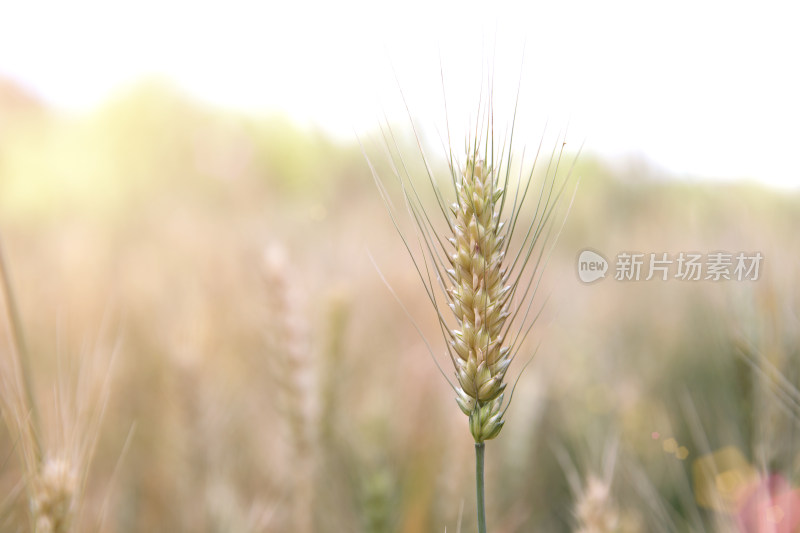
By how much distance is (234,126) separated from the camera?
45.2ft

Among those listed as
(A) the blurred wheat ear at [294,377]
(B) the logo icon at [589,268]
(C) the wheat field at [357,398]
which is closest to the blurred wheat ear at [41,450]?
(C) the wheat field at [357,398]

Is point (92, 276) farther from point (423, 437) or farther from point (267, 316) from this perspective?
point (423, 437)

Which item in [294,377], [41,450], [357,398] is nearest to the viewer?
[41,450]

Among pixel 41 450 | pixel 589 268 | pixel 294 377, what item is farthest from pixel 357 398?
pixel 41 450

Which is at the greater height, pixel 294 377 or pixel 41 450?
pixel 41 450

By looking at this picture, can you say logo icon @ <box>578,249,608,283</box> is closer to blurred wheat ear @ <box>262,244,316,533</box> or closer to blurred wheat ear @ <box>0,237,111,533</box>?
blurred wheat ear @ <box>262,244,316,533</box>

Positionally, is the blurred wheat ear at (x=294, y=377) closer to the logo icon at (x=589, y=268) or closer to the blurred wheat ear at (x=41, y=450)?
the blurred wheat ear at (x=41, y=450)

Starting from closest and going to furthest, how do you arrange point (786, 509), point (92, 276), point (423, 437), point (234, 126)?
point (786, 509) < point (423, 437) < point (92, 276) < point (234, 126)

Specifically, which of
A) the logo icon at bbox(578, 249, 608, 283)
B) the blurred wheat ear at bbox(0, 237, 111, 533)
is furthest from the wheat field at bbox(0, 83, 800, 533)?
the logo icon at bbox(578, 249, 608, 283)

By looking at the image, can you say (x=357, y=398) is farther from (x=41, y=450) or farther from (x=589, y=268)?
(x=41, y=450)

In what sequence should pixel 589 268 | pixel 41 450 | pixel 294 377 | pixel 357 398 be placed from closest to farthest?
pixel 41 450, pixel 294 377, pixel 589 268, pixel 357 398

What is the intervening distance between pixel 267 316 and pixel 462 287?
1015 mm

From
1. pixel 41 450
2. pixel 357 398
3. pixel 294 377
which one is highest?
pixel 41 450

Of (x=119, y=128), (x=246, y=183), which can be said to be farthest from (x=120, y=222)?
(x=119, y=128)
